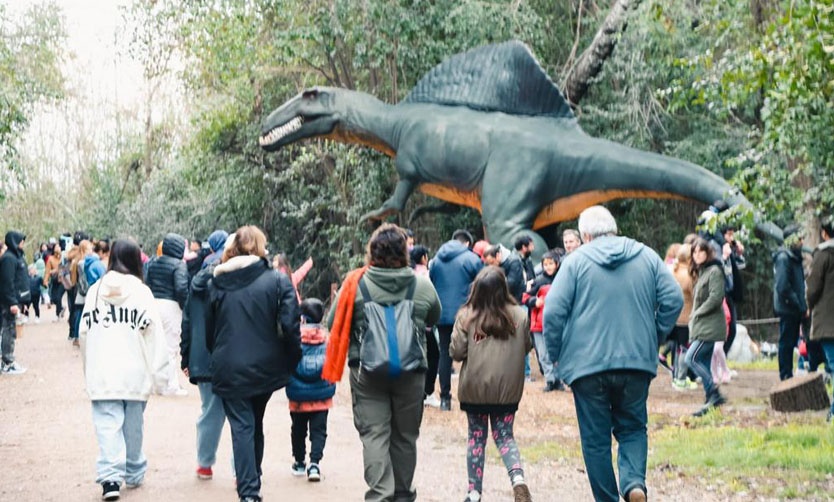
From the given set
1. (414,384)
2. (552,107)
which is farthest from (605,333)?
(552,107)

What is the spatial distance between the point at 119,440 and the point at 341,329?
1909 millimetres

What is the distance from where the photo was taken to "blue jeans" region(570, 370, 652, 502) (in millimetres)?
6039

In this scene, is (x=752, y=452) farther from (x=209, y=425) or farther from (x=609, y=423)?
(x=209, y=425)

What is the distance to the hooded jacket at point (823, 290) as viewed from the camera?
9359 millimetres

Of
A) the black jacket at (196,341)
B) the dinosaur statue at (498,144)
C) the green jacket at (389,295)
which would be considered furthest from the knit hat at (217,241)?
the dinosaur statue at (498,144)

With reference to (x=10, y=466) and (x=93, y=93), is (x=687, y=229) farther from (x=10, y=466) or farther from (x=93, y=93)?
(x=93, y=93)

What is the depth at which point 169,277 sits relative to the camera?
11.2 meters

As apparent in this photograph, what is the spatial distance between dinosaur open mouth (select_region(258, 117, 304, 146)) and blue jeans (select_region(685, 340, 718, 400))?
7.24 m

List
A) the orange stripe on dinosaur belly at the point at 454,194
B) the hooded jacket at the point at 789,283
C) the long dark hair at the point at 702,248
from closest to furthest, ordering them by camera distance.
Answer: the long dark hair at the point at 702,248 → the hooded jacket at the point at 789,283 → the orange stripe on dinosaur belly at the point at 454,194

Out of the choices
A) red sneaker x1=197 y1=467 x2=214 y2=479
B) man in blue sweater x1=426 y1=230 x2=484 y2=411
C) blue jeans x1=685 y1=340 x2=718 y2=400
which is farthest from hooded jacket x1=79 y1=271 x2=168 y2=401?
blue jeans x1=685 y1=340 x2=718 y2=400

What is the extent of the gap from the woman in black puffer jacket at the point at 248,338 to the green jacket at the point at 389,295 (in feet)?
1.78

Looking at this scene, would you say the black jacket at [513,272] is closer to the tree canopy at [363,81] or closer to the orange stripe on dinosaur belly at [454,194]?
the tree canopy at [363,81]

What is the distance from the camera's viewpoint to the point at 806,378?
1007cm

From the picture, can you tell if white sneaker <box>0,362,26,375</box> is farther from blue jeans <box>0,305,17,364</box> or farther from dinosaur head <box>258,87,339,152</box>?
dinosaur head <box>258,87,339,152</box>
